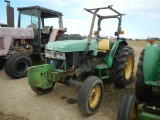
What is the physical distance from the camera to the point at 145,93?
12.9 ft

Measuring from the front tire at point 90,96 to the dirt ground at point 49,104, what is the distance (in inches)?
6.0

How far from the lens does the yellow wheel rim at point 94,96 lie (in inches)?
162

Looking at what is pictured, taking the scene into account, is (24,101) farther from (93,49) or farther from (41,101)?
(93,49)

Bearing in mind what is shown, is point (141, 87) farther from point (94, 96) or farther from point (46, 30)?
point (46, 30)

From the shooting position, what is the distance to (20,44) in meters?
7.80

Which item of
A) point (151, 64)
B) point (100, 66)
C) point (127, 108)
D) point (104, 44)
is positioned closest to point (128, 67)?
point (104, 44)

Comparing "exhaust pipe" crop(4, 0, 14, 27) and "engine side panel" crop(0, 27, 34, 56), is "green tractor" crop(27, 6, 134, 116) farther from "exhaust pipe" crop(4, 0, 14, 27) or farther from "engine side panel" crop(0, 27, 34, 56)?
"exhaust pipe" crop(4, 0, 14, 27)

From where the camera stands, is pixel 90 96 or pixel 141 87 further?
pixel 90 96

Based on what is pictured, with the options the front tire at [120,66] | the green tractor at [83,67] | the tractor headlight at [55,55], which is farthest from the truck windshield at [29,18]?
the front tire at [120,66]

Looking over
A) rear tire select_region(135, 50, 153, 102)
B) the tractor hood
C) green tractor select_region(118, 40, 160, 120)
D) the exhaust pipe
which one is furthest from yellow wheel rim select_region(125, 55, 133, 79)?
the exhaust pipe

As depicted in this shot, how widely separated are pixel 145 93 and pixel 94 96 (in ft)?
3.34

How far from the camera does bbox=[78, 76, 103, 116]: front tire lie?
3842mm

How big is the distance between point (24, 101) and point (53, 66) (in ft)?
3.45

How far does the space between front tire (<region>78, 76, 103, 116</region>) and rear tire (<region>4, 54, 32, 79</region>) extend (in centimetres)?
315
